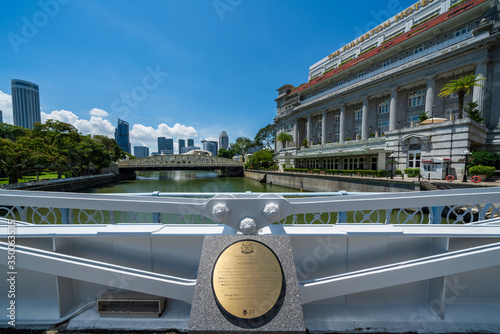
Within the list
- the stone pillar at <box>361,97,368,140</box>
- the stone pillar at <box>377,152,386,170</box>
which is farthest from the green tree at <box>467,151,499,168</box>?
the stone pillar at <box>361,97,368,140</box>

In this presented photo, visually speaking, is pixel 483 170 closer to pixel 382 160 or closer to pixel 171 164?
pixel 382 160

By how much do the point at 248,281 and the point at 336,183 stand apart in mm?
21330

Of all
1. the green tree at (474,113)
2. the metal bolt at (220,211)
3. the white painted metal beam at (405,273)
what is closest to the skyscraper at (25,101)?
the metal bolt at (220,211)

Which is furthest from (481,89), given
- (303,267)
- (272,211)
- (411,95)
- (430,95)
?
(272,211)

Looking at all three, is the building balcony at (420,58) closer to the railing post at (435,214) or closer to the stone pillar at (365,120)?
the stone pillar at (365,120)

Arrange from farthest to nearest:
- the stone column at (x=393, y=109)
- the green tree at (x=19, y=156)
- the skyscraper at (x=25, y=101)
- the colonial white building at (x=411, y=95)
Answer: the skyscraper at (x=25, y=101) → the stone column at (x=393, y=109) → the colonial white building at (x=411, y=95) → the green tree at (x=19, y=156)

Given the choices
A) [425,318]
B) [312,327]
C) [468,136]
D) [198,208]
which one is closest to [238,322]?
[312,327]

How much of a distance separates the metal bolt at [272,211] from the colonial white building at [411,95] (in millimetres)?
22269

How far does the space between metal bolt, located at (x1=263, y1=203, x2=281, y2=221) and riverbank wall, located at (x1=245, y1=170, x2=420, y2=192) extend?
17451 millimetres

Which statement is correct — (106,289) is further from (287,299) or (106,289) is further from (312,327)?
(312,327)

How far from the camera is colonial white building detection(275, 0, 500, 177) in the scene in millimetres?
19250

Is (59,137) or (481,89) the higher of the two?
(481,89)

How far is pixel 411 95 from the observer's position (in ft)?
88.1

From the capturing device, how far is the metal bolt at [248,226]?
273 centimetres
